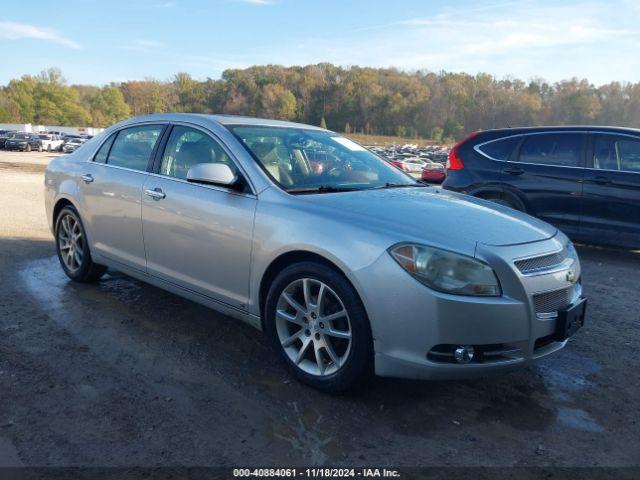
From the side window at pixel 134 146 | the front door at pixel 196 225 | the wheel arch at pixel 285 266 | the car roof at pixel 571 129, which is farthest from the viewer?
the car roof at pixel 571 129

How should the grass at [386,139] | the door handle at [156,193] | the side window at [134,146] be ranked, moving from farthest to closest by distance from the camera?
the grass at [386,139], the side window at [134,146], the door handle at [156,193]

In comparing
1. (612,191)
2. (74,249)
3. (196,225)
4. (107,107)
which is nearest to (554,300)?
(196,225)

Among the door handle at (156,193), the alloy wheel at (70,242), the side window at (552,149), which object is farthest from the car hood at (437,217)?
the side window at (552,149)

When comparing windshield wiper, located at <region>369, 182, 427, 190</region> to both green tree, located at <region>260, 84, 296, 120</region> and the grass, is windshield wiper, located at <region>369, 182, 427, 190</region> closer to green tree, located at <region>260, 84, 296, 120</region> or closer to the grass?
green tree, located at <region>260, 84, 296, 120</region>

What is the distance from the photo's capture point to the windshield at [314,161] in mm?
3691

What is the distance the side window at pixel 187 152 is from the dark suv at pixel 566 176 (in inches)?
181

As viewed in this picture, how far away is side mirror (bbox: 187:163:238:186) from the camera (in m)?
3.47

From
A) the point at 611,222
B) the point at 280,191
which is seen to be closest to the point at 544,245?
the point at 280,191

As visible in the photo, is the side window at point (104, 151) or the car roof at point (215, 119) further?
the side window at point (104, 151)

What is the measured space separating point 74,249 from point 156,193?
164 cm

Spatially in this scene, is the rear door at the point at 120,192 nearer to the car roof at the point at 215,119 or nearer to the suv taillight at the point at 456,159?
the car roof at the point at 215,119

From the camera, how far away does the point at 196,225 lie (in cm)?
373

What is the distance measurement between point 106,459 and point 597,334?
3.66 meters

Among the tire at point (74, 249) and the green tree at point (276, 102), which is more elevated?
the green tree at point (276, 102)
